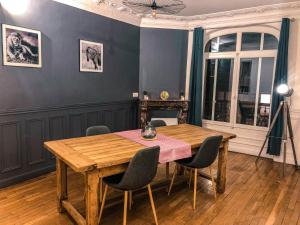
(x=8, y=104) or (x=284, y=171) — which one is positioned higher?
(x=8, y=104)

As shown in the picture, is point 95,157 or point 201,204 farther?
point 201,204

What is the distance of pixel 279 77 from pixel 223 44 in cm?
142

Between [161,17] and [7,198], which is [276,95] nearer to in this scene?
[161,17]

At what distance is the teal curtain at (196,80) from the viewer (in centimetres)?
515

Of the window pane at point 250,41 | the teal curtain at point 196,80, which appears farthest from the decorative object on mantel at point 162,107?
the window pane at point 250,41

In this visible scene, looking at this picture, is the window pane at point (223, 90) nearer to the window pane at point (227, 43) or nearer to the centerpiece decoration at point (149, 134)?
the window pane at point (227, 43)

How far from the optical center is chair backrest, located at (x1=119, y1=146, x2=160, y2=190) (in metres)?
2.09

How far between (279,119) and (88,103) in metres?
3.41

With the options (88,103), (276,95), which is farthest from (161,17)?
(276,95)

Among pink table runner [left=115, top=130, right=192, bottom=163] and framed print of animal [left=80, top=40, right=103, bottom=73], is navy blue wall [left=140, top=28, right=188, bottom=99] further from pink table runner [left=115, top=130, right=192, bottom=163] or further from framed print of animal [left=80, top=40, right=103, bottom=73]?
pink table runner [left=115, top=130, right=192, bottom=163]

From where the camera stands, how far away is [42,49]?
345 cm

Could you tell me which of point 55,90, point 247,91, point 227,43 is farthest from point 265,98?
point 55,90

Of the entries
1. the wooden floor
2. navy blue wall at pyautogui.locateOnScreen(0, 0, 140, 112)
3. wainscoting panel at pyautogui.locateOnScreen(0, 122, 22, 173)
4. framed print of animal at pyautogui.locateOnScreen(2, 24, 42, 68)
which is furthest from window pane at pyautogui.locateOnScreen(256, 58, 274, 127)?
wainscoting panel at pyautogui.locateOnScreen(0, 122, 22, 173)

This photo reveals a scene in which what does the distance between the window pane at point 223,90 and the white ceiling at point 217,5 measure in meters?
1.07
